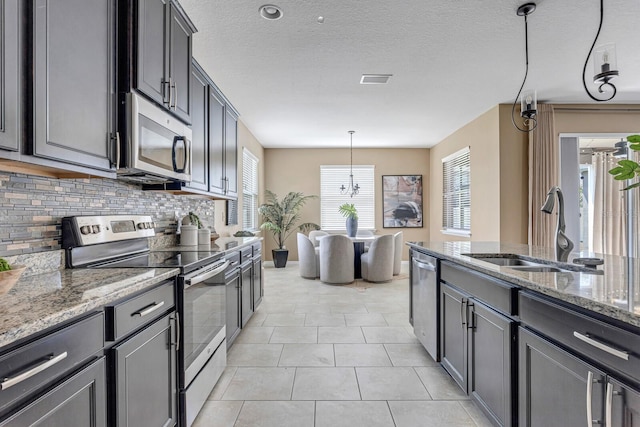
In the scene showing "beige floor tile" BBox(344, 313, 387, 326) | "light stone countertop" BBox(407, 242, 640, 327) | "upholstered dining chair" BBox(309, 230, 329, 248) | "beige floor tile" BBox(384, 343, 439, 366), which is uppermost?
"light stone countertop" BBox(407, 242, 640, 327)

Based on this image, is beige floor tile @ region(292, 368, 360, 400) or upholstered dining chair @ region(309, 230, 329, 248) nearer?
beige floor tile @ region(292, 368, 360, 400)

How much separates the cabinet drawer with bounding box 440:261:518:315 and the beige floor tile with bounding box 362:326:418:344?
1064 mm

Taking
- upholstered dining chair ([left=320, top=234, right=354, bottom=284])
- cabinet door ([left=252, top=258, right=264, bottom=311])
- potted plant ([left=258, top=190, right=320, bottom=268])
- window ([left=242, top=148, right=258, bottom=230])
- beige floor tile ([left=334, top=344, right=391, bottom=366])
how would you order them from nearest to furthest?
beige floor tile ([left=334, top=344, right=391, bottom=366]) → cabinet door ([left=252, top=258, right=264, bottom=311]) → upholstered dining chair ([left=320, top=234, right=354, bottom=284]) → window ([left=242, top=148, right=258, bottom=230]) → potted plant ([left=258, top=190, right=320, bottom=268])

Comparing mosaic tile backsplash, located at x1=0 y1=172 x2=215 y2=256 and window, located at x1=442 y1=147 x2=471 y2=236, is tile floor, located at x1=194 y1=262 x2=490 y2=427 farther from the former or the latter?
window, located at x1=442 y1=147 x2=471 y2=236

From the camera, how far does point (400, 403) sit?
207cm

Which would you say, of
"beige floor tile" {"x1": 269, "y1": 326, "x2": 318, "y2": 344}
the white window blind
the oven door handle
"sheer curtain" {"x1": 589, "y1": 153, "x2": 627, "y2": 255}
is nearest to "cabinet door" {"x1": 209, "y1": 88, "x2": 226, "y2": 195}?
the oven door handle

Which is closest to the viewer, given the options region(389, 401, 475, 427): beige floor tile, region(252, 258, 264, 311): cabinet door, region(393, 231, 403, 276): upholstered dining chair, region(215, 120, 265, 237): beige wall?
region(389, 401, 475, 427): beige floor tile

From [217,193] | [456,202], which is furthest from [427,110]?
[217,193]

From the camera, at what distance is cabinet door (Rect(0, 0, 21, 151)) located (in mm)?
1026

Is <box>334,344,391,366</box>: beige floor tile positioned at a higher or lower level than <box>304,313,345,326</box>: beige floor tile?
lower

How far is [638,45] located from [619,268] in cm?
253

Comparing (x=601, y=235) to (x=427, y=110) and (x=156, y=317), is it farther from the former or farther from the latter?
(x=156, y=317)

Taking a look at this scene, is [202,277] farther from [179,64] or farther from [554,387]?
[554,387]

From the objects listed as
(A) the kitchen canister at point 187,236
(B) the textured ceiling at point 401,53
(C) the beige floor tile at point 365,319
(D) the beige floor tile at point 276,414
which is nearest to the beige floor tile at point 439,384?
(D) the beige floor tile at point 276,414
